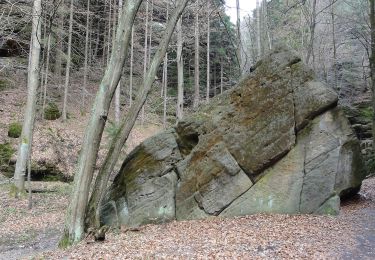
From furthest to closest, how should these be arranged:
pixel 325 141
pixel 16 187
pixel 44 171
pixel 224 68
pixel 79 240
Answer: pixel 224 68 → pixel 44 171 → pixel 16 187 → pixel 325 141 → pixel 79 240

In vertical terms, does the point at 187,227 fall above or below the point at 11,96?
below

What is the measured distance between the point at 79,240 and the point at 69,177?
11.0m

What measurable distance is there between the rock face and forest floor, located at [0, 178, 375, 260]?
681 millimetres

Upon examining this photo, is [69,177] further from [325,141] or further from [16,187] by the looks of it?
[325,141]

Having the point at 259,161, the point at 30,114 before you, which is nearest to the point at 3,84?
the point at 30,114

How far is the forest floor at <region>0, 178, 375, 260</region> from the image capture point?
23.3ft

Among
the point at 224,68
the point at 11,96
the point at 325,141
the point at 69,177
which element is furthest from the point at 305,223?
the point at 224,68

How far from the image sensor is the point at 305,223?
9.38 meters

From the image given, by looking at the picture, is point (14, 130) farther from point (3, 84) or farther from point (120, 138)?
point (120, 138)

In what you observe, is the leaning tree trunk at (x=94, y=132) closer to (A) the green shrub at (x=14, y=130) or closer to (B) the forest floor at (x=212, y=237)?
(B) the forest floor at (x=212, y=237)

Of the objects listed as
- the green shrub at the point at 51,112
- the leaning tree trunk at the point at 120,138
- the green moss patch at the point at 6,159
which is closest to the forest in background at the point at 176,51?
the green shrub at the point at 51,112

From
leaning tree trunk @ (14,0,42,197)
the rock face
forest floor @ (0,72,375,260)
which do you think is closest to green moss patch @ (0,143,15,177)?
leaning tree trunk @ (14,0,42,197)

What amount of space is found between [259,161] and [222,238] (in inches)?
138

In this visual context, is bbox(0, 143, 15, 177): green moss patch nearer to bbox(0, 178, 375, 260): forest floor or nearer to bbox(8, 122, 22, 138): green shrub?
bbox(8, 122, 22, 138): green shrub
